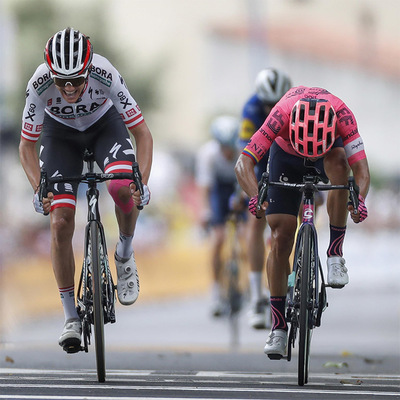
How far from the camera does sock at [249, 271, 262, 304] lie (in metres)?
11.0

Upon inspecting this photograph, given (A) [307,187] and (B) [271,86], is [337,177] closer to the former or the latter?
(A) [307,187]

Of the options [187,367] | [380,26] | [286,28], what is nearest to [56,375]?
[187,367]

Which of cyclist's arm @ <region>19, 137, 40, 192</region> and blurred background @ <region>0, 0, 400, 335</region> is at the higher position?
blurred background @ <region>0, 0, 400, 335</region>

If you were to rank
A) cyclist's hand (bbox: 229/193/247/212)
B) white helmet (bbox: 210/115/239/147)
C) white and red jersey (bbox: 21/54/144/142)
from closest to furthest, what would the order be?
white and red jersey (bbox: 21/54/144/142) → cyclist's hand (bbox: 229/193/247/212) → white helmet (bbox: 210/115/239/147)

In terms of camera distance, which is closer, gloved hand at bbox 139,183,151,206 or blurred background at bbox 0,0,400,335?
gloved hand at bbox 139,183,151,206

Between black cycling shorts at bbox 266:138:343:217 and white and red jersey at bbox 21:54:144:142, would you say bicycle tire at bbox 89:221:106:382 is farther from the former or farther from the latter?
black cycling shorts at bbox 266:138:343:217

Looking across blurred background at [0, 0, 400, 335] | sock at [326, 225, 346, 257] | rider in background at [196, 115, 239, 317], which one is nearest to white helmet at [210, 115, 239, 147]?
rider in background at [196, 115, 239, 317]

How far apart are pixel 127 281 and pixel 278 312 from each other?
43.2 inches

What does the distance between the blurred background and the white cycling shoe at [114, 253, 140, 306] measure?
1283 cm

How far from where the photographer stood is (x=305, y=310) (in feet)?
24.5

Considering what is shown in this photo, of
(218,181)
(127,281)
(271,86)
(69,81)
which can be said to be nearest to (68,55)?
(69,81)

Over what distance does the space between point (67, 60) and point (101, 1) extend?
44.9 metres

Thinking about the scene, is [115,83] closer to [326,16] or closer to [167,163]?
[167,163]

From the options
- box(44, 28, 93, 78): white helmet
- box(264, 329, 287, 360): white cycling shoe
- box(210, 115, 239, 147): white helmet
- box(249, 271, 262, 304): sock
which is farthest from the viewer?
box(210, 115, 239, 147): white helmet
